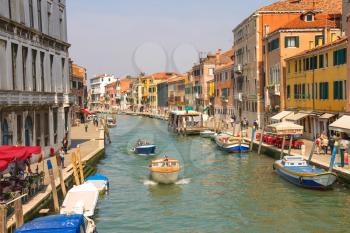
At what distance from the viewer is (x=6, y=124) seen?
2481cm

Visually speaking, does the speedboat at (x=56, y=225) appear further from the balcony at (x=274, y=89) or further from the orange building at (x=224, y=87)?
the orange building at (x=224, y=87)

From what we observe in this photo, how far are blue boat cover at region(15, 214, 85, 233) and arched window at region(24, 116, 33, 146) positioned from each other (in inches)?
543

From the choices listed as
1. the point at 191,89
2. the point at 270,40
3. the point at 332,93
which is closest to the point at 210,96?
the point at 191,89

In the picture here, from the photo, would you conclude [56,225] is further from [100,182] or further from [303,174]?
[303,174]

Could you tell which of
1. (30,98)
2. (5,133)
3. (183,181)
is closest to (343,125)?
(183,181)

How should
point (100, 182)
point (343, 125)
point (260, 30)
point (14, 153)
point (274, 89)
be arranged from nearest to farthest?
point (14, 153), point (100, 182), point (343, 125), point (274, 89), point (260, 30)

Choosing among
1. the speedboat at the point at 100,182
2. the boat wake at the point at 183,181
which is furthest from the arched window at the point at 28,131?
the boat wake at the point at 183,181

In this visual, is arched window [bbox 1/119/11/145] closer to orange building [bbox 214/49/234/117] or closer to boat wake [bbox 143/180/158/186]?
boat wake [bbox 143/180/158/186]

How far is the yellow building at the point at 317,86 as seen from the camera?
34.2 metres

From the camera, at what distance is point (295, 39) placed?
4653 cm

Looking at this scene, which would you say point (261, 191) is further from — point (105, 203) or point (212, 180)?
point (105, 203)

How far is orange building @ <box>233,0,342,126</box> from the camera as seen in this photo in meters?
54.8

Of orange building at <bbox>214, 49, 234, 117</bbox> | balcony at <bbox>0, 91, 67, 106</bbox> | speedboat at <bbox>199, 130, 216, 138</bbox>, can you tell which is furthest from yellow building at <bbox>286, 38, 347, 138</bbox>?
orange building at <bbox>214, 49, 234, 117</bbox>

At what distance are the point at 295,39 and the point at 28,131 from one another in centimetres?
2677
